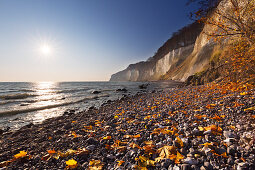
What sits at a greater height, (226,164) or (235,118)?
(235,118)

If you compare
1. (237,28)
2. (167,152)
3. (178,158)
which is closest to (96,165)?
(167,152)

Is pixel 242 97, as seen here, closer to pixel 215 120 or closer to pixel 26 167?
pixel 215 120

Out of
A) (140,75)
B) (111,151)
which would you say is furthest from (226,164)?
(140,75)

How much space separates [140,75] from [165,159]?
5374 inches

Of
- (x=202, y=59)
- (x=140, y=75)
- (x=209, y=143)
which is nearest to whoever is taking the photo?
(x=209, y=143)

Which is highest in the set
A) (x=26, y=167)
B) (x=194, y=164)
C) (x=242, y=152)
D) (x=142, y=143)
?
(x=242, y=152)

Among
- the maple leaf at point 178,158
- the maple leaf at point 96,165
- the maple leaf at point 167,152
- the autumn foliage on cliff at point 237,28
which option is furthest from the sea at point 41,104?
the autumn foliage on cliff at point 237,28

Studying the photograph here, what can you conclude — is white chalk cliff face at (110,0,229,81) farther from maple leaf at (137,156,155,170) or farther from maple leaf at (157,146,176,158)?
maple leaf at (137,156,155,170)

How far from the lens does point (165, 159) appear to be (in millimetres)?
2264

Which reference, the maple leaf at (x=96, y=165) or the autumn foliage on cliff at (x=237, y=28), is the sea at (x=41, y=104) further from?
the autumn foliage on cliff at (x=237, y=28)

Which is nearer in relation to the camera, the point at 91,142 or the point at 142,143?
the point at 142,143

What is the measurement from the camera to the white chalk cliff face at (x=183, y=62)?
4046cm

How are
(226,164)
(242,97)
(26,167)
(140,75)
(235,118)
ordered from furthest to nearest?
(140,75)
(242,97)
(235,118)
(26,167)
(226,164)

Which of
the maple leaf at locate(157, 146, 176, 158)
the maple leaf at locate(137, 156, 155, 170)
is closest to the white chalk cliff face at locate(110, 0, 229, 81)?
the maple leaf at locate(157, 146, 176, 158)
